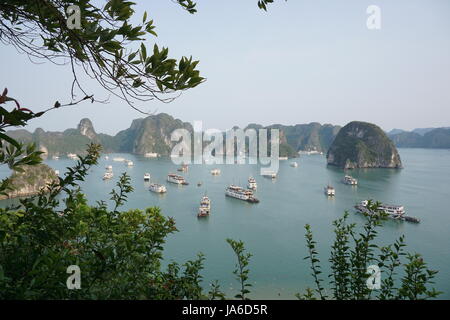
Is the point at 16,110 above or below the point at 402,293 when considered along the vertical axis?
above

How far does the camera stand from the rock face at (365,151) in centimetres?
6159

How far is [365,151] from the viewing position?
210ft

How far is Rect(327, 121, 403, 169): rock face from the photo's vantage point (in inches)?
2425

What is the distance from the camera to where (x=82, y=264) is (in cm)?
158

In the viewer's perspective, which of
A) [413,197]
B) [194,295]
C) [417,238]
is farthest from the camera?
[413,197]

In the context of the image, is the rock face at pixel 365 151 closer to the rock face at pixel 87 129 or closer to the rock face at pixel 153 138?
the rock face at pixel 153 138

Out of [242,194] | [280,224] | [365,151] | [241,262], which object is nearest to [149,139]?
[365,151]

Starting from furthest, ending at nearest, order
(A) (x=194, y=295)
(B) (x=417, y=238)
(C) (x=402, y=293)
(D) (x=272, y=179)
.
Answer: (D) (x=272, y=179)
(B) (x=417, y=238)
(A) (x=194, y=295)
(C) (x=402, y=293)

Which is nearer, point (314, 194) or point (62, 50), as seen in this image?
point (62, 50)

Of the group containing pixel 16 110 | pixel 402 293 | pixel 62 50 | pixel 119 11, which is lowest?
pixel 402 293

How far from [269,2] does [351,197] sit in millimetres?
31612

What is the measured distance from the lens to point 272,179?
43844 mm
